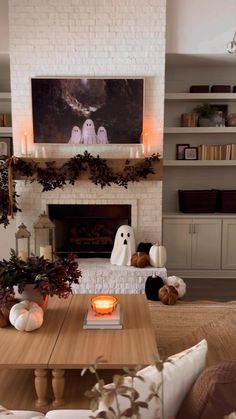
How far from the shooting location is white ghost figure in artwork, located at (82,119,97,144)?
4.11 m

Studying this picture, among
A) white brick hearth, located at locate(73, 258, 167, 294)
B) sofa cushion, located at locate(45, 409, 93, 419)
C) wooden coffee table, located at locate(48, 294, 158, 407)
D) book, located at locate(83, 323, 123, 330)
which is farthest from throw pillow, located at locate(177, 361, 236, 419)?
white brick hearth, located at locate(73, 258, 167, 294)

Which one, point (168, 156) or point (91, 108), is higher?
point (91, 108)

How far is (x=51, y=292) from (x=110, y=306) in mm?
390

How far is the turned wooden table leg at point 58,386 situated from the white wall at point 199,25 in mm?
3528

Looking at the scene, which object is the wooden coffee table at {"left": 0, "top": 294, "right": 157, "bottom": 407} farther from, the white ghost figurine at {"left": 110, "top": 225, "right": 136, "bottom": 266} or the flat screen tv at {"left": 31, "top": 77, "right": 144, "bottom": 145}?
the flat screen tv at {"left": 31, "top": 77, "right": 144, "bottom": 145}

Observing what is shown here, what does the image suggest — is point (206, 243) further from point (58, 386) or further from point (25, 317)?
point (58, 386)

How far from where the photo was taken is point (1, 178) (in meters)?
4.07

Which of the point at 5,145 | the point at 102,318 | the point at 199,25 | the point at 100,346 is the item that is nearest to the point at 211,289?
the point at 102,318

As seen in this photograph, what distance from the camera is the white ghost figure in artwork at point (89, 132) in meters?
4.11

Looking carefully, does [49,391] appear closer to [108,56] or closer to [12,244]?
[12,244]

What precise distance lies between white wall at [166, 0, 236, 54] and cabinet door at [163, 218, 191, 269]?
1978mm

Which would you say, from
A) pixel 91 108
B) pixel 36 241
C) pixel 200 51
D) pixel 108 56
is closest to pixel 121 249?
pixel 36 241

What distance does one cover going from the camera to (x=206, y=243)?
4.63m

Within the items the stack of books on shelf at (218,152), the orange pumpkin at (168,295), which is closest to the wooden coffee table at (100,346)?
the orange pumpkin at (168,295)
